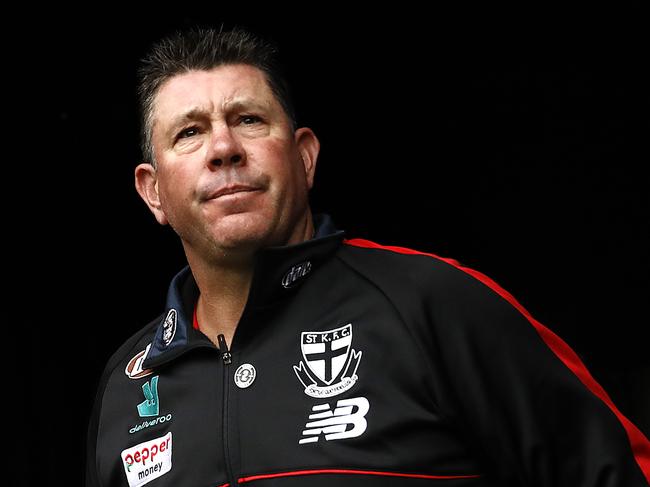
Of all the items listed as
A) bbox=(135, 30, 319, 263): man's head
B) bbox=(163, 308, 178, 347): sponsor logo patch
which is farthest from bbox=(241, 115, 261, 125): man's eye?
bbox=(163, 308, 178, 347): sponsor logo patch

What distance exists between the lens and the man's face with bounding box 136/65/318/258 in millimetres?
1828

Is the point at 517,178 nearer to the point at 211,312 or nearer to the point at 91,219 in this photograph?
the point at 91,219

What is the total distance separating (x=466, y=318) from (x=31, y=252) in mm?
3699

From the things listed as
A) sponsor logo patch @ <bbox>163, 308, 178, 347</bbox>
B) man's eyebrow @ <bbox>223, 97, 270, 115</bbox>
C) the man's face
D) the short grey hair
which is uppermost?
the short grey hair

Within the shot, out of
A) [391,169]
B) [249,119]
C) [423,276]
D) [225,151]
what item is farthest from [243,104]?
[391,169]

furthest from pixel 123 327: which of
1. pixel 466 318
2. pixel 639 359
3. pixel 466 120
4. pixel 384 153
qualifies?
pixel 466 318

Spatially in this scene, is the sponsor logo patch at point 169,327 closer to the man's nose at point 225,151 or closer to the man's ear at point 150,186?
the man's ear at point 150,186

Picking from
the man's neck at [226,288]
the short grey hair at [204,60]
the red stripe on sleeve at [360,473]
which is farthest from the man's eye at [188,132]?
the red stripe on sleeve at [360,473]

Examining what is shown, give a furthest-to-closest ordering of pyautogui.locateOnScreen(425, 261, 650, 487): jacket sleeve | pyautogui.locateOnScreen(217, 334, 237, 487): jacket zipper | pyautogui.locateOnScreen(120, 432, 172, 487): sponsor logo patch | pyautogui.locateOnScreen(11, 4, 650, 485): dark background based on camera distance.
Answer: pyautogui.locateOnScreen(11, 4, 650, 485): dark background → pyautogui.locateOnScreen(120, 432, 172, 487): sponsor logo patch → pyautogui.locateOnScreen(217, 334, 237, 487): jacket zipper → pyautogui.locateOnScreen(425, 261, 650, 487): jacket sleeve

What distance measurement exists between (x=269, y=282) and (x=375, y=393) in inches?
11.7

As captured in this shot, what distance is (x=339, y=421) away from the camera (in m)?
1.65

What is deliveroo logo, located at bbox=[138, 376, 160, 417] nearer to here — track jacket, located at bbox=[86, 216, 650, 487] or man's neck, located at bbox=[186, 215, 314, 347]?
track jacket, located at bbox=[86, 216, 650, 487]

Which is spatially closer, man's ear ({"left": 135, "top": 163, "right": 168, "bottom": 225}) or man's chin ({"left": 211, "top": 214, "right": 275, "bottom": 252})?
man's chin ({"left": 211, "top": 214, "right": 275, "bottom": 252})

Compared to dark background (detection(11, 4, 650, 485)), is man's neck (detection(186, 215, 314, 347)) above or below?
below
